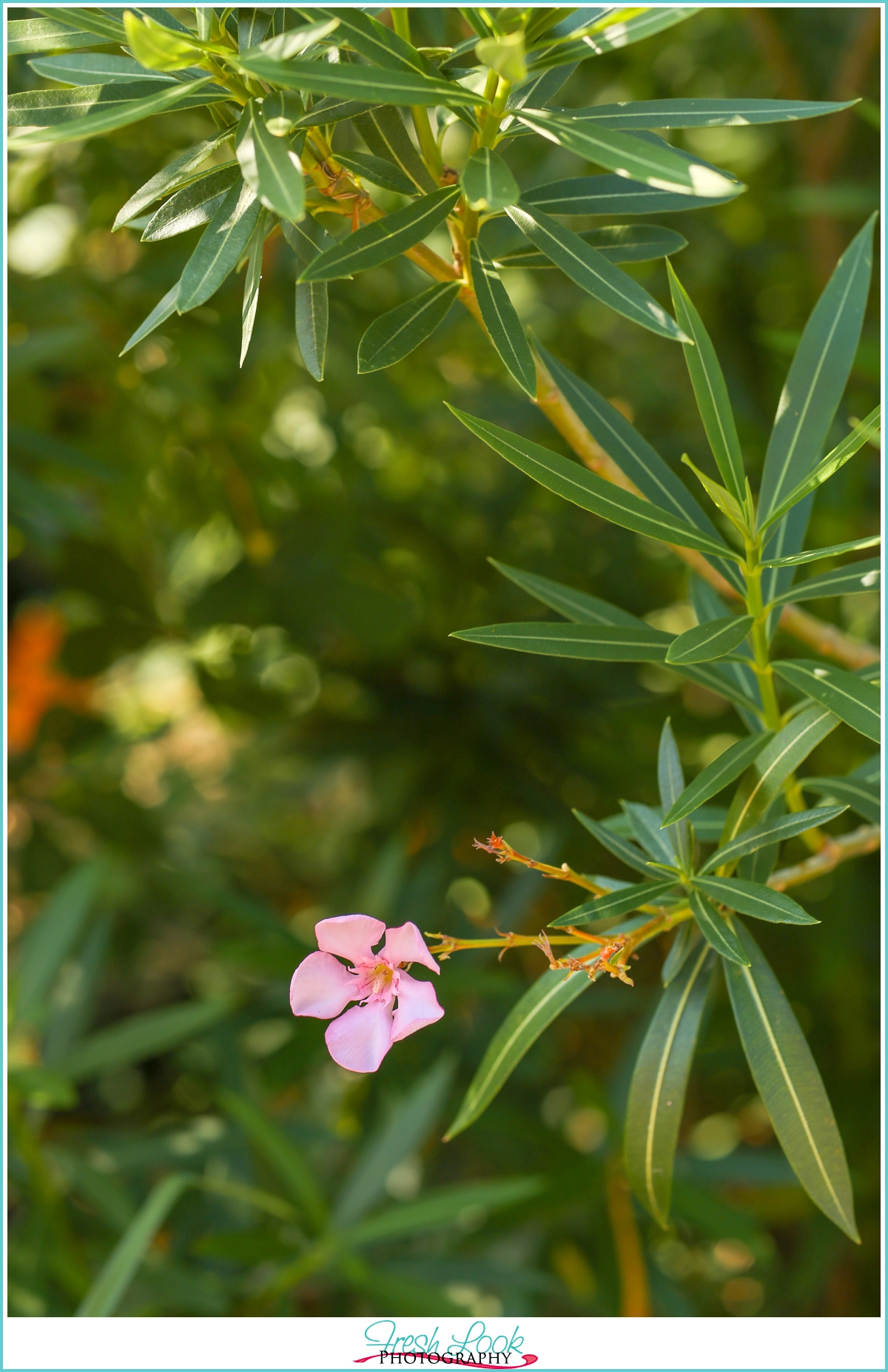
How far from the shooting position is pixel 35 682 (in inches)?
63.1

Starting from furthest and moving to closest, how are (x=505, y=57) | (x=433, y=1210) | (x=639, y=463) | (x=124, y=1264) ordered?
(x=433, y=1210)
(x=124, y=1264)
(x=639, y=463)
(x=505, y=57)

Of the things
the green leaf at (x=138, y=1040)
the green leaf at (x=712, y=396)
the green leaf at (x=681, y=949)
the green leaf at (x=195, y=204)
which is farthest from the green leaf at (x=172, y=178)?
the green leaf at (x=138, y=1040)

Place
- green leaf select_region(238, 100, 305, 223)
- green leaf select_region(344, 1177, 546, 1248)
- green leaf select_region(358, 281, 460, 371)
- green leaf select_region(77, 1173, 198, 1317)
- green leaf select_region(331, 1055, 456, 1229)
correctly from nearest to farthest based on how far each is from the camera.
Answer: green leaf select_region(238, 100, 305, 223), green leaf select_region(358, 281, 460, 371), green leaf select_region(77, 1173, 198, 1317), green leaf select_region(344, 1177, 546, 1248), green leaf select_region(331, 1055, 456, 1229)

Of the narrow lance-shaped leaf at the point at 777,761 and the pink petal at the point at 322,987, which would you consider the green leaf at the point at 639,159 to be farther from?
the pink petal at the point at 322,987

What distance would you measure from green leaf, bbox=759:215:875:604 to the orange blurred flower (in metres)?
1.25

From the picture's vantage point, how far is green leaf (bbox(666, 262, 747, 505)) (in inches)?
19.4

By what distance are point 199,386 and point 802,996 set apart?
3.88 ft

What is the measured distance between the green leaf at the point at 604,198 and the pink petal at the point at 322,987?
0.38m

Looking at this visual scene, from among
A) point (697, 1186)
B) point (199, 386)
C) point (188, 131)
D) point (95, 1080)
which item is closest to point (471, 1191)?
point (697, 1186)

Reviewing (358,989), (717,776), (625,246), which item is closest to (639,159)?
(625,246)

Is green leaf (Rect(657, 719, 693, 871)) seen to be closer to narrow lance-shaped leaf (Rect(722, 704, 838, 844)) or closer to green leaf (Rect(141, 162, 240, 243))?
narrow lance-shaped leaf (Rect(722, 704, 838, 844))

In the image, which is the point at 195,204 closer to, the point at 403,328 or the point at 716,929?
the point at 403,328

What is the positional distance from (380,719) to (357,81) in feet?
3.99

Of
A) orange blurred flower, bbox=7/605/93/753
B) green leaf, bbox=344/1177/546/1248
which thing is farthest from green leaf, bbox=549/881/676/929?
orange blurred flower, bbox=7/605/93/753
